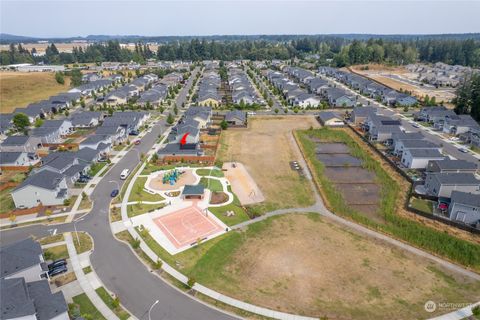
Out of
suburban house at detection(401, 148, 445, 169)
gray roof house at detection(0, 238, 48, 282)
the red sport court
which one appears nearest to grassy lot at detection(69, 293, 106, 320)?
gray roof house at detection(0, 238, 48, 282)

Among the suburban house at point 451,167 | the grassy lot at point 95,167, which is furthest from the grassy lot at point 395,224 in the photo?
the grassy lot at point 95,167

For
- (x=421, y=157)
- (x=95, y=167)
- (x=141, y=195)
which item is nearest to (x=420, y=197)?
(x=421, y=157)

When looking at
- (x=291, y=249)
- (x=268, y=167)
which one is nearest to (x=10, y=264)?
(x=291, y=249)

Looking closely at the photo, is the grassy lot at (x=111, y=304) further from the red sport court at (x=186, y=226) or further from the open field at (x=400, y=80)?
the open field at (x=400, y=80)

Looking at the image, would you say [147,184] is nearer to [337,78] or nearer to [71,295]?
[71,295]

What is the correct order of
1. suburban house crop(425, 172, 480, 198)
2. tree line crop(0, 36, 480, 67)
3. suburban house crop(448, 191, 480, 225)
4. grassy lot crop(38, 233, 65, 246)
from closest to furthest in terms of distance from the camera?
grassy lot crop(38, 233, 65, 246) < suburban house crop(448, 191, 480, 225) < suburban house crop(425, 172, 480, 198) < tree line crop(0, 36, 480, 67)

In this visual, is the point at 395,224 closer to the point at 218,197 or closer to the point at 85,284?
the point at 218,197

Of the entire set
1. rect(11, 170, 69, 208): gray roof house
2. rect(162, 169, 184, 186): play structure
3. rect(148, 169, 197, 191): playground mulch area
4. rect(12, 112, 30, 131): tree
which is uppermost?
rect(12, 112, 30, 131): tree

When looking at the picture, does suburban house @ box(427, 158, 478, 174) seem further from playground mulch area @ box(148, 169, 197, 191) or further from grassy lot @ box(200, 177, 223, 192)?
playground mulch area @ box(148, 169, 197, 191)
